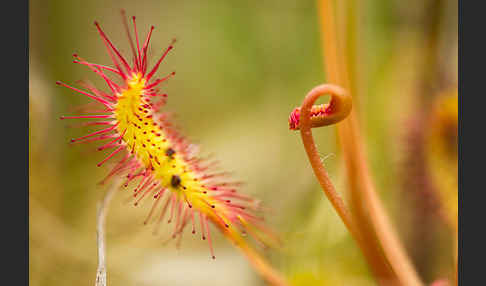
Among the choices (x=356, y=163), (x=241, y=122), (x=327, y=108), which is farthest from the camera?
(x=241, y=122)

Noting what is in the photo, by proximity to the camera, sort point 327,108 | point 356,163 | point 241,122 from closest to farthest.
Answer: point 327,108
point 356,163
point 241,122

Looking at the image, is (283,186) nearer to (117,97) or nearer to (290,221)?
(290,221)

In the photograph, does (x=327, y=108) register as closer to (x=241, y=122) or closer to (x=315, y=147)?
(x=315, y=147)

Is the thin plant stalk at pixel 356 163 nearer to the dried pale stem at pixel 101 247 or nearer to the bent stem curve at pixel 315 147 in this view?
the bent stem curve at pixel 315 147

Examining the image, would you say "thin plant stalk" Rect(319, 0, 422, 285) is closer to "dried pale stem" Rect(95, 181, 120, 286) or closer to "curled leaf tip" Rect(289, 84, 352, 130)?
"curled leaf tip" Rect(289, 84, 352, 130)

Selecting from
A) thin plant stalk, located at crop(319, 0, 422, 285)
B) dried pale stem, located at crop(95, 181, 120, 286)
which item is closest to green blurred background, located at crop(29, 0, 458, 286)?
thin plant stalk, located at crop(319, 0, 422, 285)

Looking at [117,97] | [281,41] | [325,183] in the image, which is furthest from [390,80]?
[117,97]

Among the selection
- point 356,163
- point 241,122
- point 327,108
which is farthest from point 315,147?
point 241,122

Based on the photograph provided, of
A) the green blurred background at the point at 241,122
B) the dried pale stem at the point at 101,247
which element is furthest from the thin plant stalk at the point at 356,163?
the dried pale stem at the point at 101,247

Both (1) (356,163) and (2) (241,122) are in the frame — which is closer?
(1) (356,163)
